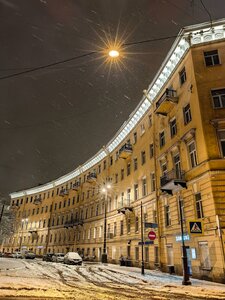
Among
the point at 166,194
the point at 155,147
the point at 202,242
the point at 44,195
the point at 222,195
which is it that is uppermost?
the point at 44,195

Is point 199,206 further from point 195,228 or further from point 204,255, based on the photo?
point 195,228

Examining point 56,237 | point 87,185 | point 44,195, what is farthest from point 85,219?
point 44,195

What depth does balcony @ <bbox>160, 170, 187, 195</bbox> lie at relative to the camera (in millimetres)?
19969

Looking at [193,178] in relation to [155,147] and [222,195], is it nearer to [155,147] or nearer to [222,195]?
[222,195]

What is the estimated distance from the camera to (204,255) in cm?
1694

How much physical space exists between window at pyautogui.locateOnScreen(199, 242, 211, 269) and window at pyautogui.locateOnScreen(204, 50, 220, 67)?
1388cm

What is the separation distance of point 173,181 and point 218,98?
7251mm

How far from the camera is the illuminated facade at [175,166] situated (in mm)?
17188

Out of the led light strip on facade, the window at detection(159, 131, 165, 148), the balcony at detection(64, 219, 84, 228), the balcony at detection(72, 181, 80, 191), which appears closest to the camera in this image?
the led light strip on facade

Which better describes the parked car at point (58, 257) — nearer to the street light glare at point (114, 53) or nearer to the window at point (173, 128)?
the window at point (173, 128)

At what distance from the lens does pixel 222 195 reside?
54.1 feet

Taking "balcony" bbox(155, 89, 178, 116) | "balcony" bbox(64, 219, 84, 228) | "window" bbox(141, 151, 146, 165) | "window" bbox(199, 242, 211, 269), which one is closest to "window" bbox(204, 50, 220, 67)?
"balcony" bbox(155, 89, 178, 116)

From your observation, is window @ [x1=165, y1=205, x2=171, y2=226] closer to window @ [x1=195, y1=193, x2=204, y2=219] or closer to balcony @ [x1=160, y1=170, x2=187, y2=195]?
balcony @ [x1=160, y1=170, x2=187, y2=195]

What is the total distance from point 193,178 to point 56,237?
4491 cm
